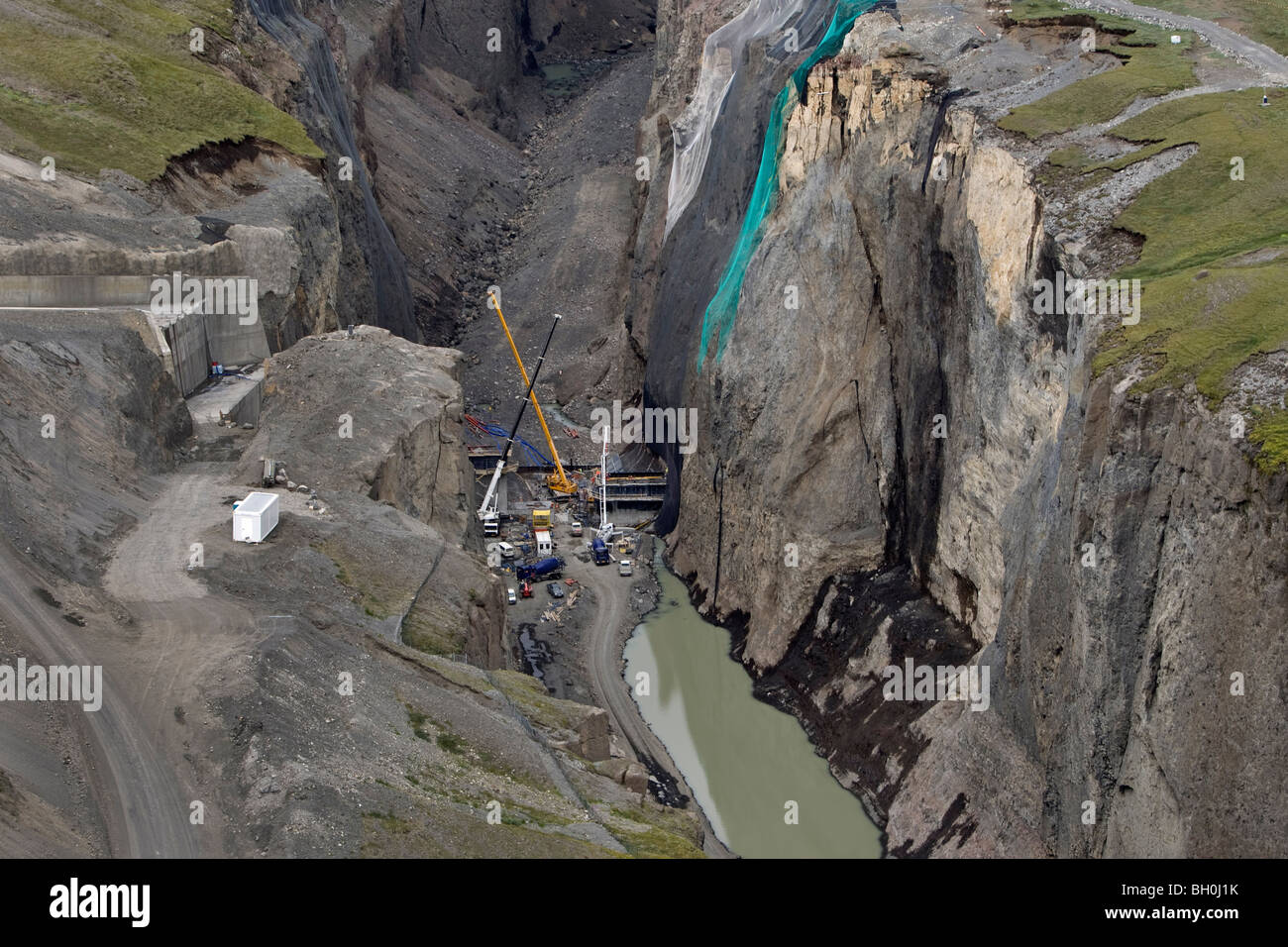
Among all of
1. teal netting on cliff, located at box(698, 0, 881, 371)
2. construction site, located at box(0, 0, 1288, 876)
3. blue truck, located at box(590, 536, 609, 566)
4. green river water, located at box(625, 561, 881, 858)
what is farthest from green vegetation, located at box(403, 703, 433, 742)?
teal netting on cliff, located at box(698, 0, 881, 371)

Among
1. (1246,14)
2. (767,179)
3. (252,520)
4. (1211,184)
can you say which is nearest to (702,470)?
(767,179)

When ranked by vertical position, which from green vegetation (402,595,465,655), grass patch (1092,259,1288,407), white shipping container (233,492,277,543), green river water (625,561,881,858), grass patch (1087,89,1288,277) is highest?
grass patch (1087,89,1288,277)

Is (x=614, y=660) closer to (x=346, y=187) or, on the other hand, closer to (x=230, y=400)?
(x=230, y=400)

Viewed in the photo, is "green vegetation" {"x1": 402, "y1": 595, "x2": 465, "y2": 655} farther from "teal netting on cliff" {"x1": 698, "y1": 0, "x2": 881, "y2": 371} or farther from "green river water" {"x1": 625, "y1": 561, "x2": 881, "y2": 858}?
"teal netting on cliff" {"x1": 698, "y1": 0, "x2": 881, "y2": 371}

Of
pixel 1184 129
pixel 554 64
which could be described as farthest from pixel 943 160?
pixel 554 64

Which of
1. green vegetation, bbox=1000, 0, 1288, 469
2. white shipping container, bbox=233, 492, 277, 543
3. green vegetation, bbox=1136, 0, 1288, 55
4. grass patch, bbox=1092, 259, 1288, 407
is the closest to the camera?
grass patch, bbox=1092, 259, 1288, 407

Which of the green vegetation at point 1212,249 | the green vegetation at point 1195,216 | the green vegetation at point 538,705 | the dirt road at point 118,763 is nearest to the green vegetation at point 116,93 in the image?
the dirt road at point 118,763

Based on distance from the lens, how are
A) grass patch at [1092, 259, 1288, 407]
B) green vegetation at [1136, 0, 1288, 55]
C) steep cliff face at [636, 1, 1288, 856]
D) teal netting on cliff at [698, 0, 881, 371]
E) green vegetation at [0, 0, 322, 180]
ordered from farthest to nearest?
teal netting on cliff at [698, 0, 881, 371] < green vegetation at [0, 0, 322, 180] < green vegetation at [1136, 0, 1288, 55] < grass patch at [1092, 259, 1288, 407] < steep cliff face at [636, 1, 1288, 856]

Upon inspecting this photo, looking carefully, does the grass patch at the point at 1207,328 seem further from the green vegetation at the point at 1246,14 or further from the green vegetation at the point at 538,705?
the green vegetation at the point at 1246,14
